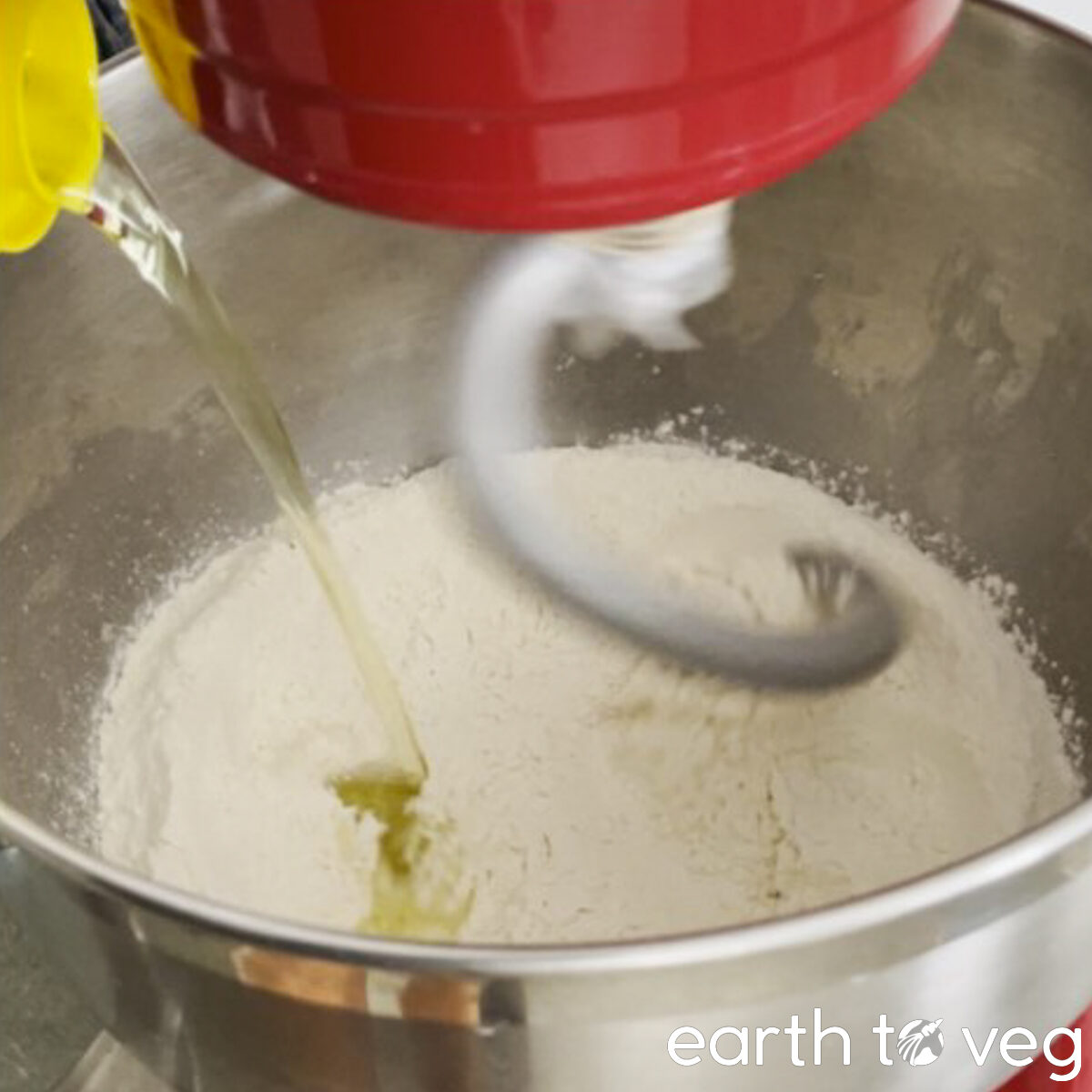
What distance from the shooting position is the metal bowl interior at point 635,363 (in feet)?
1.95

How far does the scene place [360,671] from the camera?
644mm

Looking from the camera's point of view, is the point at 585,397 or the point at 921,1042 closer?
the point at 921,1042

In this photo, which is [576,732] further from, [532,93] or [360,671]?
[532,93]

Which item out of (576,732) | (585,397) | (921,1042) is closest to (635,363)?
(585,397)

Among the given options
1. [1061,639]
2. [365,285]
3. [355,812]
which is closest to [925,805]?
[1061,639]

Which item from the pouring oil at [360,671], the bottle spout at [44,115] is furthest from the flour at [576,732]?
the bottle spout at [44,115]

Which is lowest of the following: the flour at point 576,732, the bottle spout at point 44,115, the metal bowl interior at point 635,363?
the flour at point 576,732

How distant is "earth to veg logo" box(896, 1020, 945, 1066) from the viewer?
0.38m

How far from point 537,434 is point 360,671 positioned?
0.15 m

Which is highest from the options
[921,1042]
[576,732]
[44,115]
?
[44,115]

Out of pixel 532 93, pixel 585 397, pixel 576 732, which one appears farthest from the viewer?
pixel 585 397

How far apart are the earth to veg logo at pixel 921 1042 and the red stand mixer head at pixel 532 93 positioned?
193mm

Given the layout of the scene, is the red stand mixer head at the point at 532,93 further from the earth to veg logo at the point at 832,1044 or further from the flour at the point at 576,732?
the flour at the point at 576,732

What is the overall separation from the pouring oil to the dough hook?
0.10 m
